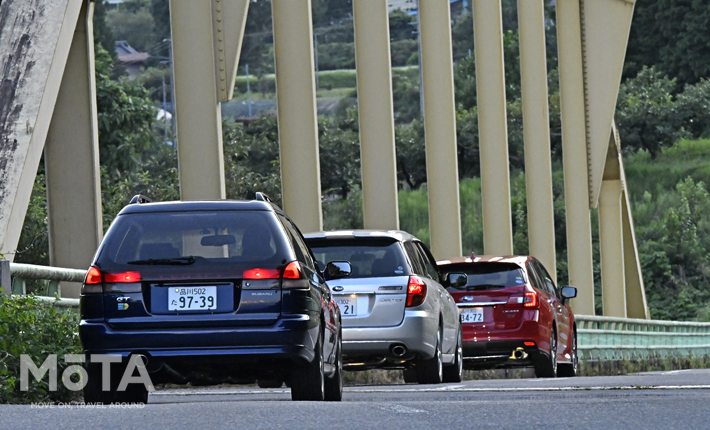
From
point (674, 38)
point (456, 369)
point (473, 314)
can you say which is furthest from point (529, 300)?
point (674, 38)

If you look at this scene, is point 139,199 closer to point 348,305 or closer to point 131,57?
point 348,305

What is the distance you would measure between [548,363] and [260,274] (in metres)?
8.26

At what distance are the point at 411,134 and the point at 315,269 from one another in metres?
61.8

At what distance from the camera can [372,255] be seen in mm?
11820

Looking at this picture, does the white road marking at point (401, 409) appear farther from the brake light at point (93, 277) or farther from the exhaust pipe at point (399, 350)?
the exhaust pipe at point (399, 350)

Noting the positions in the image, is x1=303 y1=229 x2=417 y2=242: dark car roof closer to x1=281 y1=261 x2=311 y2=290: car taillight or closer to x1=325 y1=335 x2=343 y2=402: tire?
x1=325 y1=335 x2=343 y2=402: tire

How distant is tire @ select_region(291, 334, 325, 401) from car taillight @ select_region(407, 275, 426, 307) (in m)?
3.27

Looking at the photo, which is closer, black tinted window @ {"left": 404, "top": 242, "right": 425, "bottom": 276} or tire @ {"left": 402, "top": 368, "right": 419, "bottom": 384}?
black tinted window @ {"left": 404, "top": 242, "right": 425, "bottom": 276}

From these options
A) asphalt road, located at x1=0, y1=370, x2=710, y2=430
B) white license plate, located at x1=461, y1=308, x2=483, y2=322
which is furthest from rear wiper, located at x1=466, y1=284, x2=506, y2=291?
asphalt road, located at x1=0, y1=370, x2=710, y2=430

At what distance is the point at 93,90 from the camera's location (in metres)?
12.9

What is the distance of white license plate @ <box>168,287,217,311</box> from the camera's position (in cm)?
798

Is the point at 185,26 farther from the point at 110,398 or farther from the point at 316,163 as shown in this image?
the point at 110,398

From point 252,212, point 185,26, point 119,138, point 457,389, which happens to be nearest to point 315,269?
point 252,212

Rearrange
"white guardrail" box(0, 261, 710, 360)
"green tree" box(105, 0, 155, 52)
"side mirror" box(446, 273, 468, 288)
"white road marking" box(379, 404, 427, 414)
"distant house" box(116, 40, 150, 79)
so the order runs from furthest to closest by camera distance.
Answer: "green tree" box(105, 0, 155, 52), "distant house" box(116, 40, 150, 79), "side mirror" box(446, 273, 468, 288), "white guardrail" box(0, 261, 710, 360), "white road marking" box(379, 404, 427, 414)
